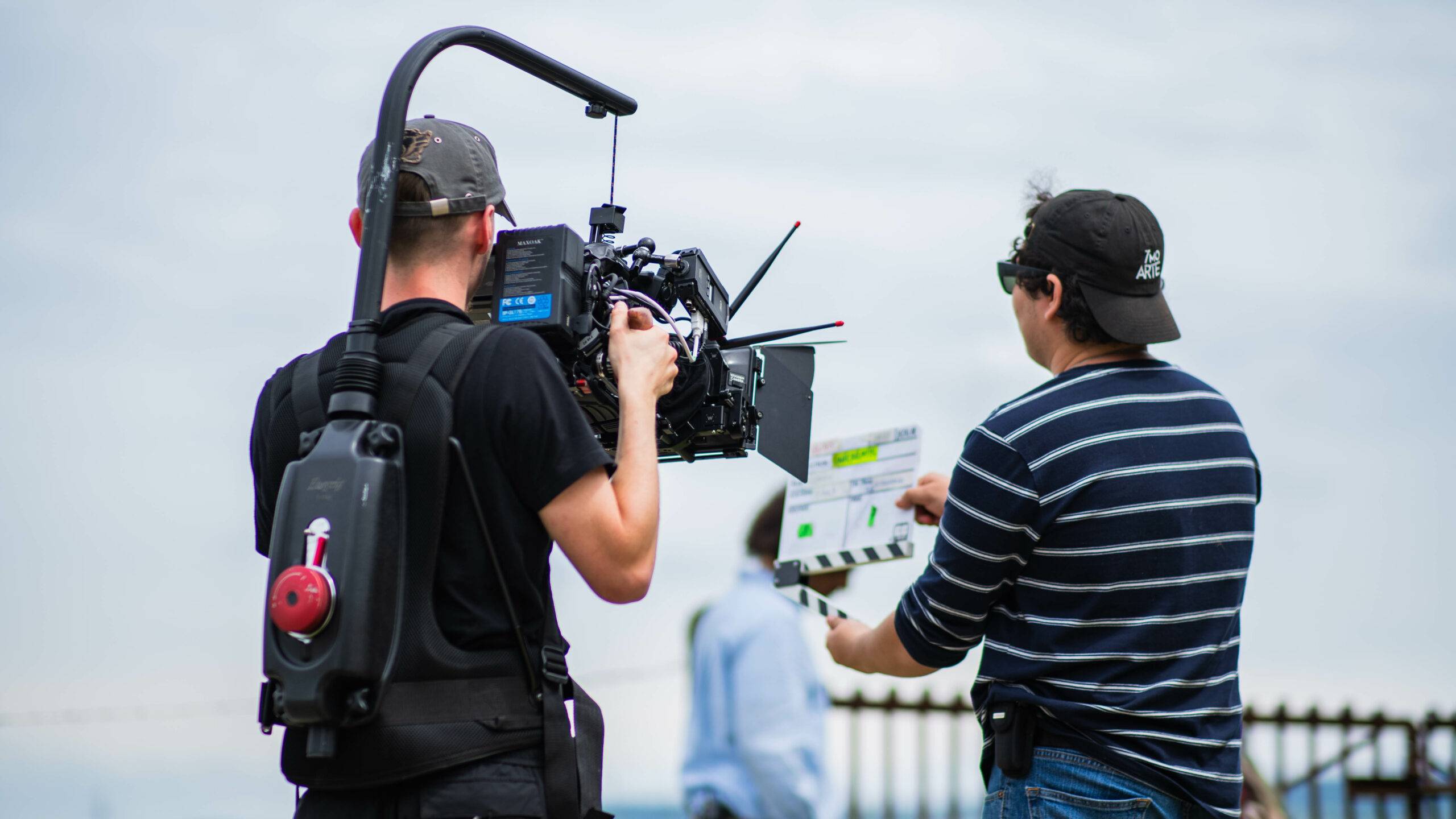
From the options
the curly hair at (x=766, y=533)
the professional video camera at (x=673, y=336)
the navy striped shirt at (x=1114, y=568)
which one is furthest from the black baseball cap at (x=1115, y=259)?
the curly hair at (x=766, y=533)

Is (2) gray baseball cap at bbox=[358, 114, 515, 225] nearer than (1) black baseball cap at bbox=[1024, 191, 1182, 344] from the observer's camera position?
Yes

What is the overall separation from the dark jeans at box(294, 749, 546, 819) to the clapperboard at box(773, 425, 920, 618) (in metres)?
1.22

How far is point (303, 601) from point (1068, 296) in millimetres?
1544

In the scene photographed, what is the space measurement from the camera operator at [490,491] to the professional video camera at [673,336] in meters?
0.16

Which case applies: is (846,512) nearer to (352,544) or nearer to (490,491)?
(490,491)

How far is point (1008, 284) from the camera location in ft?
8.54

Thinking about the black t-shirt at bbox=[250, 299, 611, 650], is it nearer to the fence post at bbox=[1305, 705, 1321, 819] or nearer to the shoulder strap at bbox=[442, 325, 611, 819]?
the shoulder strap at bbox=[442, 325, 611, 819]

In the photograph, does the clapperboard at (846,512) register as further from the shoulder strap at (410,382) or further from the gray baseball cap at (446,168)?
the shoulder strap at (410,382)

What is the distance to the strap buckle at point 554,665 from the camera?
186cm


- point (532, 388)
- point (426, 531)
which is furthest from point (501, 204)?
point (426, 531)

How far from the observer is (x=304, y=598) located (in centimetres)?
164

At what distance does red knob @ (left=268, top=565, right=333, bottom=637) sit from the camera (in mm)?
1633

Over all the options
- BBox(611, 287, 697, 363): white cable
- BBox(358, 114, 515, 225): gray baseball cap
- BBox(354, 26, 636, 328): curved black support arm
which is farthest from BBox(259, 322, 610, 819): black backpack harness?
BBox(611, 287, 697, 363): white cable

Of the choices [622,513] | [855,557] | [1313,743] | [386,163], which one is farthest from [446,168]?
[1313,743]
